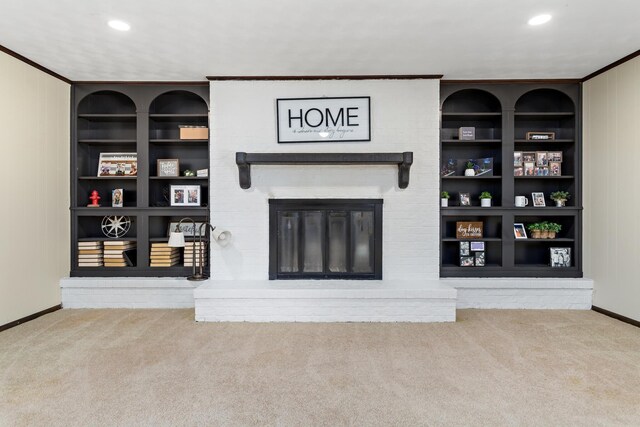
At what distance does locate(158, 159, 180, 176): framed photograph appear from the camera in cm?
435

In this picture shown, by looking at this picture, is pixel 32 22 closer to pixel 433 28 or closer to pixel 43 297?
pixel 43 297

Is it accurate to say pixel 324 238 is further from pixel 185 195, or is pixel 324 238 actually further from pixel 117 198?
pixel 117 198

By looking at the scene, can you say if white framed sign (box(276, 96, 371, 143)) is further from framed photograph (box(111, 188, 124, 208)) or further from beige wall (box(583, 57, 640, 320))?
beige wall (box(583, 57, 640, 320))

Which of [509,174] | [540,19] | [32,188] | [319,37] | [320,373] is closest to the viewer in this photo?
[320,373]

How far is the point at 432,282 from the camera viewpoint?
3979 mm

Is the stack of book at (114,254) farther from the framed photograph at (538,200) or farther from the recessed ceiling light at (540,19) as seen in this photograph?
the framed photograph at (538,200)

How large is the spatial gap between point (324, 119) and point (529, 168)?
242 cm

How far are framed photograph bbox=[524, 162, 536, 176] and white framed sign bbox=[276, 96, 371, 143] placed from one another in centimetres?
186

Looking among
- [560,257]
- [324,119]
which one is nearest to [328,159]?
[324,119]

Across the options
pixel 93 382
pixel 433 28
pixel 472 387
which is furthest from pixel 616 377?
pixel 93 382

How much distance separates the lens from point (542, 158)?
4.34 m

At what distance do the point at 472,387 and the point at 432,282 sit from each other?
168 cm

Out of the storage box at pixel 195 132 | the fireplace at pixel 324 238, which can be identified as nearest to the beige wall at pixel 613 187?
the fireplace at pixel 324 238

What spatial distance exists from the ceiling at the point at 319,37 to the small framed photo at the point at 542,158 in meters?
0.83
